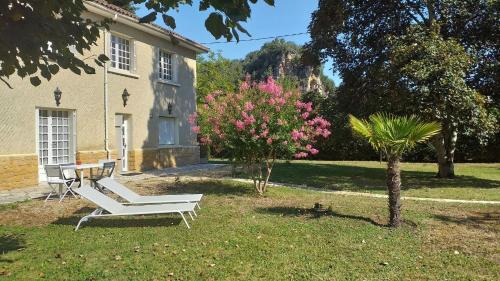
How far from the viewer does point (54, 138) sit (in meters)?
14.7

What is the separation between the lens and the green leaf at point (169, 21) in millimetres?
4051

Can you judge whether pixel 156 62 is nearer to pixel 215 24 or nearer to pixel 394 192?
pixel 394 192

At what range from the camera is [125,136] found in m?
18.1

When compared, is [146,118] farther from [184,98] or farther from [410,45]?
[410,45]

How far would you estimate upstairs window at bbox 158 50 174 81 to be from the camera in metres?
20.2

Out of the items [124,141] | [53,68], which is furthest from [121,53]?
[53,68]

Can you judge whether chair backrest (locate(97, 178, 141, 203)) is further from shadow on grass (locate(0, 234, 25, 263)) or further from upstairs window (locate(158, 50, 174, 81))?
upstairs window (locate(158, 50, 174, 81))

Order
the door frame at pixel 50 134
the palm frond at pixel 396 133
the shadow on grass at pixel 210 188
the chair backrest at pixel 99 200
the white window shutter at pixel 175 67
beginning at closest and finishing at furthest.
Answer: the chair backrest at pixel 99 200 → the palm frond at pixel 396 133 → the shadow on grass at pixel 210 188 → the door frame at pixel 50 134 → the white window shutter at pixel 175 67

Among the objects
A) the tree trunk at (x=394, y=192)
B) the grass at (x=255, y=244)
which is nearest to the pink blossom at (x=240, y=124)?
the grass at (x=255, y=244)

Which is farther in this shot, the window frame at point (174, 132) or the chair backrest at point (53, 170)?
the window frame at point (174, 132)

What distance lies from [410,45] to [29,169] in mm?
12728

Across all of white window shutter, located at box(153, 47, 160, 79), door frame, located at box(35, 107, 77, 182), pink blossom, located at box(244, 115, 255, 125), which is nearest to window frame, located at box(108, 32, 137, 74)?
white window shutter, located at box(153, 47, 160, 79)

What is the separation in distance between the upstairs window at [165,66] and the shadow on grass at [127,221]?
39.8 ft

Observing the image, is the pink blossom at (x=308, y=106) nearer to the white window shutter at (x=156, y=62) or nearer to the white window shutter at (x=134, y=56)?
the white window shutter at (x=134, y=56)
